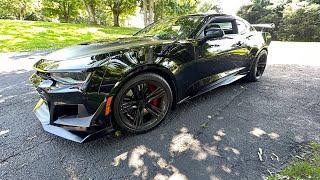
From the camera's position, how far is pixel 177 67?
3.40m

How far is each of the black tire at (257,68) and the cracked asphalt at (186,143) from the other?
27.1 inches

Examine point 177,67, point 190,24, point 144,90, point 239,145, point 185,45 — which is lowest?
point 239,145

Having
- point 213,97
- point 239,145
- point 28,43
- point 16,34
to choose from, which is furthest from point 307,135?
point 16,34

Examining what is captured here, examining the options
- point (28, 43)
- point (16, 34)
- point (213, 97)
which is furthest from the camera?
point (16, 34)

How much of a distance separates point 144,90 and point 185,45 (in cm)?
87

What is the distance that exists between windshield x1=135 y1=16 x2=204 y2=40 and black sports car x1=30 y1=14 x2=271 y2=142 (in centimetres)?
1

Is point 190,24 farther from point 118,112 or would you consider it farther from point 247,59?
point 118,112

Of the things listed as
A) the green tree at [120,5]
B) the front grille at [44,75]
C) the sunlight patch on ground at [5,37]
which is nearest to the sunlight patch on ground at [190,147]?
the front grille at [44,75]

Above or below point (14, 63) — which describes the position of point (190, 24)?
above

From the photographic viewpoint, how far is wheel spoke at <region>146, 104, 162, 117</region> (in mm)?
3315

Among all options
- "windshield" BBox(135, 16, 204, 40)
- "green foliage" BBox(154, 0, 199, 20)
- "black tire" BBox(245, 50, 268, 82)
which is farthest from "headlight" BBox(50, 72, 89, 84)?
"green foliage" BBox(154, 0, 199, 20)

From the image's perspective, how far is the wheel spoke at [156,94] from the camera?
3264 mm

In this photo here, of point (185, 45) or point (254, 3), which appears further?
point (254, 3)

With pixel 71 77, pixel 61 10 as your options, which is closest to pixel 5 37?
pixel 71 77
